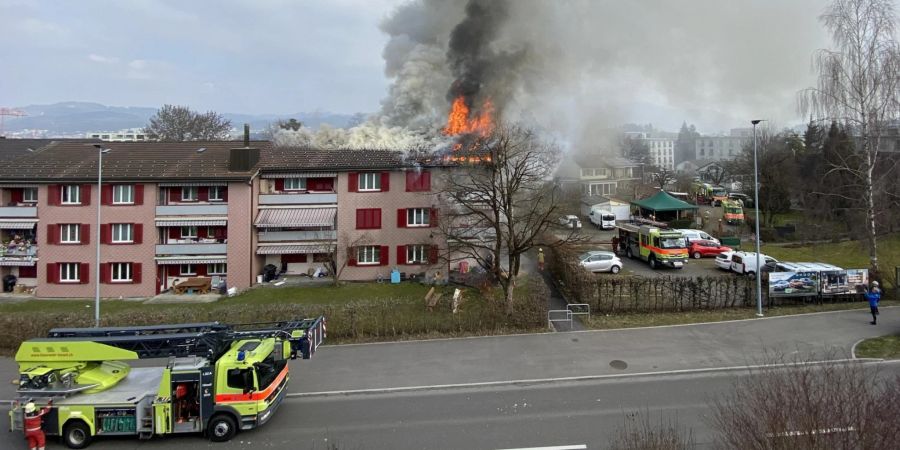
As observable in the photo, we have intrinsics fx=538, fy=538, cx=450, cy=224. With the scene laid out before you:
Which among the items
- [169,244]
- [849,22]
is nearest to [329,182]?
[169,244]

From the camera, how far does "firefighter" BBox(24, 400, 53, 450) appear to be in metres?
10.6

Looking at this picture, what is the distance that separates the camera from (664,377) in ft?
48.1

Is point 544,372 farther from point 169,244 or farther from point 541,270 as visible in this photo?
point 169,244

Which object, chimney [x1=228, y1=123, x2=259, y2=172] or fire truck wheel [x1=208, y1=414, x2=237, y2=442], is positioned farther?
chimney [x1=228, y1=123, x2=259, y2=172]

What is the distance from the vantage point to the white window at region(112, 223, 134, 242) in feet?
97.5

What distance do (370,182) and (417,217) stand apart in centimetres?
334

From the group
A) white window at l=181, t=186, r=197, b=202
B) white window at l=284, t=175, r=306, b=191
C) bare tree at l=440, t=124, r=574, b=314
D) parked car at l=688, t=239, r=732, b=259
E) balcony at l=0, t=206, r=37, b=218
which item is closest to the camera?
bare tree at l=440, t=124, r=574, b=314

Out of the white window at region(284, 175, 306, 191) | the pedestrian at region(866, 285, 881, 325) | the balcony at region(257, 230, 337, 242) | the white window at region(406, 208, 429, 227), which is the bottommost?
the pedestrian at region(866, 285, 881, 325)

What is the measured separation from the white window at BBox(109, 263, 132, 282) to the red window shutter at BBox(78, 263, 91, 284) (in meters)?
1.14

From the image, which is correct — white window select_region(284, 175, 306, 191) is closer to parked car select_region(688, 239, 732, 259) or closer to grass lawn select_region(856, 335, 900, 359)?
parked car select_region(688, 239, 732, 259)

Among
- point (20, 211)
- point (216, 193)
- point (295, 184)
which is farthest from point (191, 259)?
point (20, 211)

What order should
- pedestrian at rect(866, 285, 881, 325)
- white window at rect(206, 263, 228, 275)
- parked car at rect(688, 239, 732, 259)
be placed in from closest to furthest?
pedestrian at rect(866, 285, 881, 325), white window at rect(206, 263, 228, 275), parked car at rect(688, 239, 732, 259)

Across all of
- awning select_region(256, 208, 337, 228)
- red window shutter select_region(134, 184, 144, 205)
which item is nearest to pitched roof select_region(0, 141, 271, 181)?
red window shutter select_region(134, 184, 144, 205)

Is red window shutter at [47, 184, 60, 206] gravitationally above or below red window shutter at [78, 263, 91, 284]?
above
